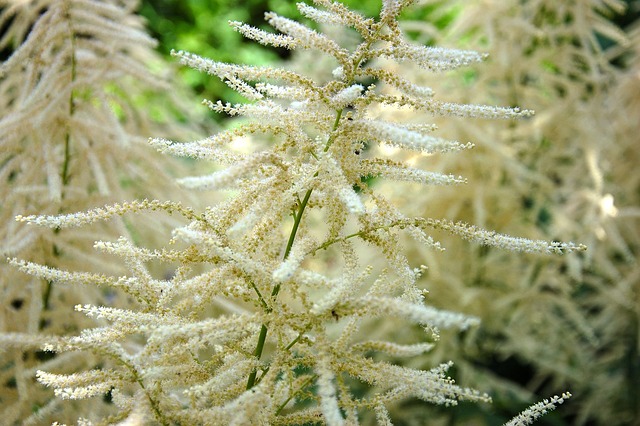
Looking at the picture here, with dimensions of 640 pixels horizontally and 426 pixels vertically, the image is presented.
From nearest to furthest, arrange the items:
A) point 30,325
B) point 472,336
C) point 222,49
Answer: point 30,325
point 472,336
point 222,49

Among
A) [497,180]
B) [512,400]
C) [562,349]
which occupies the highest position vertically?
[497,180]

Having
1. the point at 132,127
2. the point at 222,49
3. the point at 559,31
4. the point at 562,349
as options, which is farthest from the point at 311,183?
the point at 222,49

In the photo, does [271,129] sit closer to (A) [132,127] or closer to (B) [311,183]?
(B) [311,183]

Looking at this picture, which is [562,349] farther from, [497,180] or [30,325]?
[30,325]

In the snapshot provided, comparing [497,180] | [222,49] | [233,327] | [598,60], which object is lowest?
[233,327]

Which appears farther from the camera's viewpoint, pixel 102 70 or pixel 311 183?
pixel 102 70

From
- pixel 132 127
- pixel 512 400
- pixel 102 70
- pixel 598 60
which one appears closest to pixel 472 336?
pixel 512 400

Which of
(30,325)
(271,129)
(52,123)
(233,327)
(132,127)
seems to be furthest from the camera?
(132,127)

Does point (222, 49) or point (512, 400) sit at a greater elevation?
point (222, 49)

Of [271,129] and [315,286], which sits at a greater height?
[271,129]
